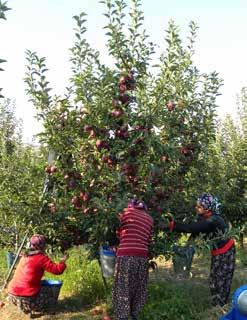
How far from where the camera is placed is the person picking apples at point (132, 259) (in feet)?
16.8

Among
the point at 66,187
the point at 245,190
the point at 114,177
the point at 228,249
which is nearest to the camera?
the point at 114,177

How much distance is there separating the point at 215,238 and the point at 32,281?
2.39m

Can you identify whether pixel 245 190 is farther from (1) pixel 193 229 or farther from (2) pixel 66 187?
(2) pixel 66 187

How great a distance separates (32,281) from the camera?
602cm

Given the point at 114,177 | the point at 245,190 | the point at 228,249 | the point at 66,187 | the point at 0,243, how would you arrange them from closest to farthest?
the point at 114,177
the point at 66,187
the point at 228,249
the point at 0,243
the point at 245,190

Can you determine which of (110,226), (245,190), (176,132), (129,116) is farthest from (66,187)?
(245,190)

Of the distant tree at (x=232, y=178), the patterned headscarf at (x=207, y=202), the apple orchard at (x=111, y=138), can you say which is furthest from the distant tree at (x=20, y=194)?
the distant tree at (x=232, y=178)

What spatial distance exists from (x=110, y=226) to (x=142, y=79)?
5.75ft

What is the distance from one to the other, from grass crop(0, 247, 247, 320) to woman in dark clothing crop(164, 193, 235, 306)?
0.94ft

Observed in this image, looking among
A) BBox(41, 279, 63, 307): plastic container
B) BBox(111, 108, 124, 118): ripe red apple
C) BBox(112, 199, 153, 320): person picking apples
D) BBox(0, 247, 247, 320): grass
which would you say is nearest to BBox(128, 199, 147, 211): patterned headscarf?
BBox(112, 199, 153, 320): person picking apples

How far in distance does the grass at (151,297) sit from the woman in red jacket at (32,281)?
0.72 ft

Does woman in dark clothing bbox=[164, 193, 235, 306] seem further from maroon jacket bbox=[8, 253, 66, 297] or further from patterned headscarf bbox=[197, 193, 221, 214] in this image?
maroon jacket bbox=[8, 253, 66, 297]

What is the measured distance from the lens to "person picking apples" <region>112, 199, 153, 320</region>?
512 cm

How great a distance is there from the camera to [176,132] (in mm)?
5477
